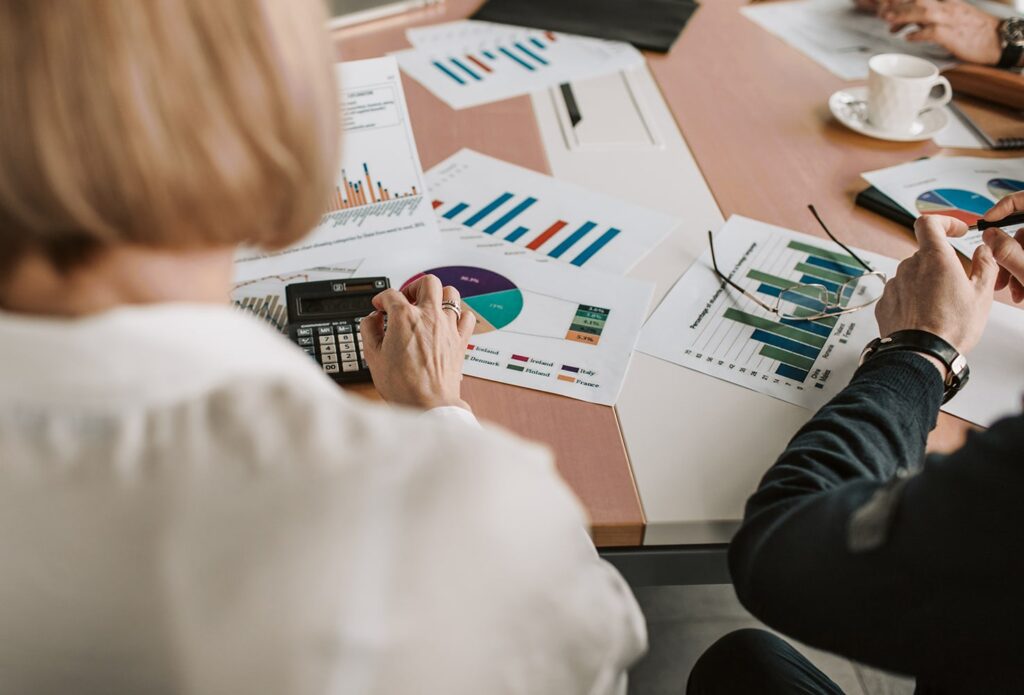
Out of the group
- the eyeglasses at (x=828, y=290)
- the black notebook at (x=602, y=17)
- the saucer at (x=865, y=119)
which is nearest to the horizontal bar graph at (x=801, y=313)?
the eyeglasses at (x=828, y=290)

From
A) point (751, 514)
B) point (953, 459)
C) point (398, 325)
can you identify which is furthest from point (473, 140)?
point (953, 459)

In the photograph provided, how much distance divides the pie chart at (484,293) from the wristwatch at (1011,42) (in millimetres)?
1055

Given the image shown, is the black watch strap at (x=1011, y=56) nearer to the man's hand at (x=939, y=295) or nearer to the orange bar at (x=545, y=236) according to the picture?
the man's hand at (x=939, y=295)

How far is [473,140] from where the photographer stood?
136 centimetres

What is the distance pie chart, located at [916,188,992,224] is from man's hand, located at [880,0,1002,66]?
1.48ft

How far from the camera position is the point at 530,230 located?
1163 millimetres

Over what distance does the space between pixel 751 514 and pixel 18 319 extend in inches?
22.9

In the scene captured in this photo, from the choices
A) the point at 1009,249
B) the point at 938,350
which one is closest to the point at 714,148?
the point at 1009,249

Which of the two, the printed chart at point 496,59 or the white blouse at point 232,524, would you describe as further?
the printed chart at point 496,59

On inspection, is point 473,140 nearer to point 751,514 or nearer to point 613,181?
point 613,181

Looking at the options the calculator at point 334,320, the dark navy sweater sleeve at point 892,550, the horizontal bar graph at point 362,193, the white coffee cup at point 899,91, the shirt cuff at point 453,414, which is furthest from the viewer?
the white coffee cup at point 899,91

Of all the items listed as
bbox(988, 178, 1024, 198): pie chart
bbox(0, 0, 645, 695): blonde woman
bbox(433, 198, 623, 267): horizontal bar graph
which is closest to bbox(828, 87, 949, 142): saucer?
bbox(988, 178, 1024, 198): pie chart

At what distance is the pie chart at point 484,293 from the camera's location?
40.2 inches

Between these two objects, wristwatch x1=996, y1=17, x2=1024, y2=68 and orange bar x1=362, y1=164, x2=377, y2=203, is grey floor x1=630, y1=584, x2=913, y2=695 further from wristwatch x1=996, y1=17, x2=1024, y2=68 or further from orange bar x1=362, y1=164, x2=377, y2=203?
wristwatch x1=996, y1=17, x2=1024, y2=68
